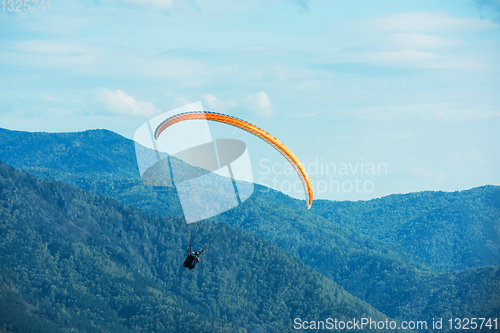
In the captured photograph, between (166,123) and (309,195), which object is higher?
(166,123)

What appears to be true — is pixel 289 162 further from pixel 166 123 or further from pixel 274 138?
pixel 166 123

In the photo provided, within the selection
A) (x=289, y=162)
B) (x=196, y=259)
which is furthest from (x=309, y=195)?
(x=196, y=259)

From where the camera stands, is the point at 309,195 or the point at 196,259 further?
the point at 309,195

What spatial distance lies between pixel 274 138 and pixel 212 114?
777 cm

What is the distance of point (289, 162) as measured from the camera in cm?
6794

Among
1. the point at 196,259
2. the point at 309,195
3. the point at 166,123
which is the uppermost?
the point at 166,123

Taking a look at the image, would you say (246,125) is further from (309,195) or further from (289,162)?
(309,195)

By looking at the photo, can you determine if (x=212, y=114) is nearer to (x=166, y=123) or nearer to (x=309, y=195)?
(x=166, y=123)

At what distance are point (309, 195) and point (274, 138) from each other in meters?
8.16

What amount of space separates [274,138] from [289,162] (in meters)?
3.73

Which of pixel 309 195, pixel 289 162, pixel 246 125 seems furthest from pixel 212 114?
pixel 309 195

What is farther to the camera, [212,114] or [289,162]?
[289,162]

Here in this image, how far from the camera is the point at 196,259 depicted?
61688 millimetres

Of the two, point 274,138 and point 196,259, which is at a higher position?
point 274,138
